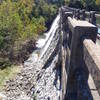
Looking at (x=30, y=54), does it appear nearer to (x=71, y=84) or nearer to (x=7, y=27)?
(x=7, y=27)

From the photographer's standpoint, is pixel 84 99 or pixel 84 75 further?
pixel 84 75

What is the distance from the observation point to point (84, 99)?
3096 mm

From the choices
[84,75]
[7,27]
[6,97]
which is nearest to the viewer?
[84,75]

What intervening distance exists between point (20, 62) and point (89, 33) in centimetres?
1642

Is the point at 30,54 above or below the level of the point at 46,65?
below

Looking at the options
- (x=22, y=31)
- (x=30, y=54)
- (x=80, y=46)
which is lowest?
(x=30, y=54)

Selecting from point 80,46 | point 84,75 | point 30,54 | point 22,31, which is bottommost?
point 30,54

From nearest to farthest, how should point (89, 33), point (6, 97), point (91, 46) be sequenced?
point (91, 46)
point (89, 33)
point (6, 97)

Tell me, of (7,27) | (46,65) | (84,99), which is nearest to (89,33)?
(84,99)

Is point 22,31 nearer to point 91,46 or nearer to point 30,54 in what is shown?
point 30,54

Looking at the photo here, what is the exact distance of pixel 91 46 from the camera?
2.46 m

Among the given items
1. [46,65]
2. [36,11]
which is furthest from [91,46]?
[36,11]

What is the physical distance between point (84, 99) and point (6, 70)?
46.4ft

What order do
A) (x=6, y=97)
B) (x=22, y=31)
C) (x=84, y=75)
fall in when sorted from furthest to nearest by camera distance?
(x=22, y=31) < (x=6, y=97) < (x=84, y=75)
